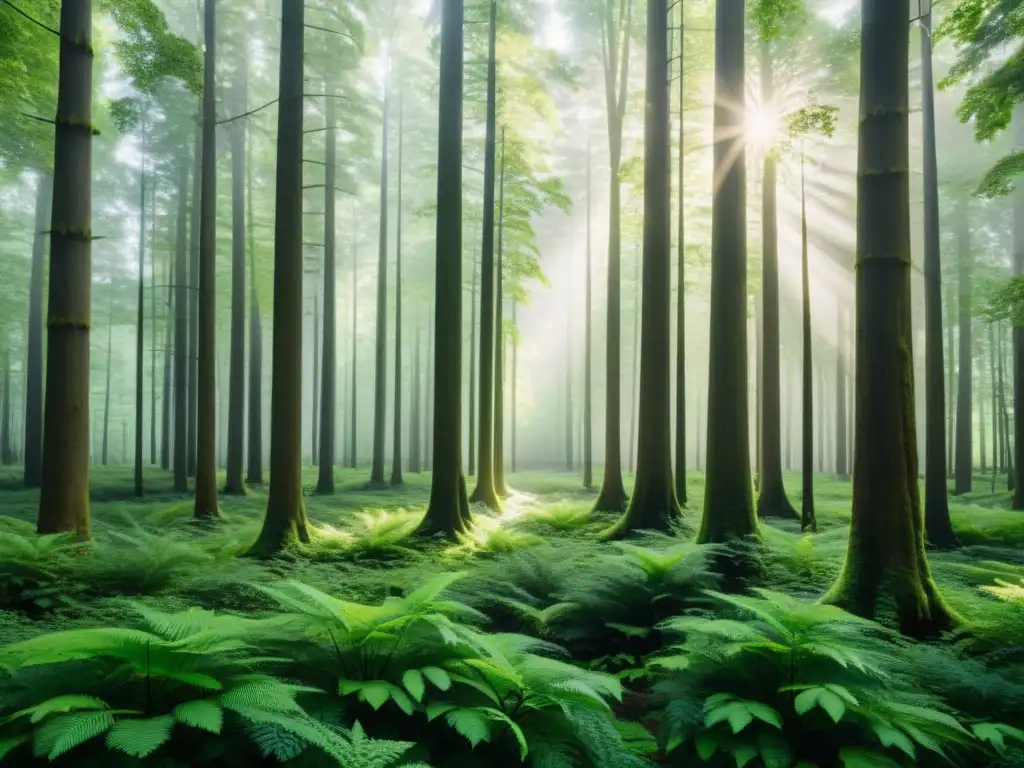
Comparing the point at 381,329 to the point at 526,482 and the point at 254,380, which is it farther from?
the point at 526,482

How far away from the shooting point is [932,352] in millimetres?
10711

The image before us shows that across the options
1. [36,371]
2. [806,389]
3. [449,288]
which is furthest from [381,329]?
[806,389]

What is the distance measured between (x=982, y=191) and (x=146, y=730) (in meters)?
11.6

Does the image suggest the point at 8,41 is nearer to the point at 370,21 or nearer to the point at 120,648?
the point at 120,648

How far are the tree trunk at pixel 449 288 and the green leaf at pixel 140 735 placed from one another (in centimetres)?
760

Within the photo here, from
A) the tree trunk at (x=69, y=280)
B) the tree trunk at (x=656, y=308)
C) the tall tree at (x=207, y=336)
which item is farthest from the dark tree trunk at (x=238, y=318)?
the tree trunk at (x=656, y=308)

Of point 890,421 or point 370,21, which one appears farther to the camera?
point 370,21

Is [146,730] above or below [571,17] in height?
below

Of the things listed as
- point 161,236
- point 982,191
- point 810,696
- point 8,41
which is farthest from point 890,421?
point 161,236

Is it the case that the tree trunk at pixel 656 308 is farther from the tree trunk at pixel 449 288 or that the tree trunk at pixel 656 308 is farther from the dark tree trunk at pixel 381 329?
the dark tree trunk at pixel 381 329

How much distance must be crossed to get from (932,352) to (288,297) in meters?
10.3

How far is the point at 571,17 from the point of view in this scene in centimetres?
1719

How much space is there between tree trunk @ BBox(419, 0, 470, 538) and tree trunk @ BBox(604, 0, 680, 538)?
2852 mm

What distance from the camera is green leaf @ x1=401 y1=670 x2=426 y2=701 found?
2.89 metres
